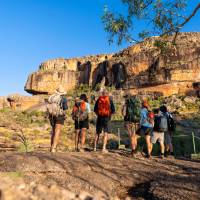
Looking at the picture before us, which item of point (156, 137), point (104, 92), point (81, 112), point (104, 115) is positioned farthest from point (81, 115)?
point (156, 137)

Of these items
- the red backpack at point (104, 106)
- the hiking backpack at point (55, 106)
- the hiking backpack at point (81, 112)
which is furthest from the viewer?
the hiking backpack at point (81, 112)

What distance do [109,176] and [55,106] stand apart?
2919 mm

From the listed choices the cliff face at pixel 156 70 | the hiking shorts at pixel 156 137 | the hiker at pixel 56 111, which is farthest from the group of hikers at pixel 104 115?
the cliff face at pixel 156 70

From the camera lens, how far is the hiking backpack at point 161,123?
8914mm

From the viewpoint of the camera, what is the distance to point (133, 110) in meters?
7.96

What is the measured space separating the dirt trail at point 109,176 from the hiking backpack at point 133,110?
177 centimetres

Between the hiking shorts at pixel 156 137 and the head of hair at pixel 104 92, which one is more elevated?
the head of hair at pixel 104 92

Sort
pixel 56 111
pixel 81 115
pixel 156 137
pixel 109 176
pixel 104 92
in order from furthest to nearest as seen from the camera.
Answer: pixel 156 137 → pixel 81 115 → pixel 104 92 → pixel 56 111 → pixel 109 176

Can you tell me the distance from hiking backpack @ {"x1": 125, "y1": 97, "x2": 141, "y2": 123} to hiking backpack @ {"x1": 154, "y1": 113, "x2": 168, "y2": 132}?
3.87 feet

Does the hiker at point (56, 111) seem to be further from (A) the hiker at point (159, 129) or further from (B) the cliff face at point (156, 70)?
(B) the cliff face at point (156, 70)

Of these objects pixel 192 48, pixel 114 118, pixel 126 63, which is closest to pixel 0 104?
pixel 126 63

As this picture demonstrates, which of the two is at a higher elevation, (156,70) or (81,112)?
(156,70)

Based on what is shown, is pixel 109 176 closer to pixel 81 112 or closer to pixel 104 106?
pixel 104 106

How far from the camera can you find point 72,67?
76812 millimetres
